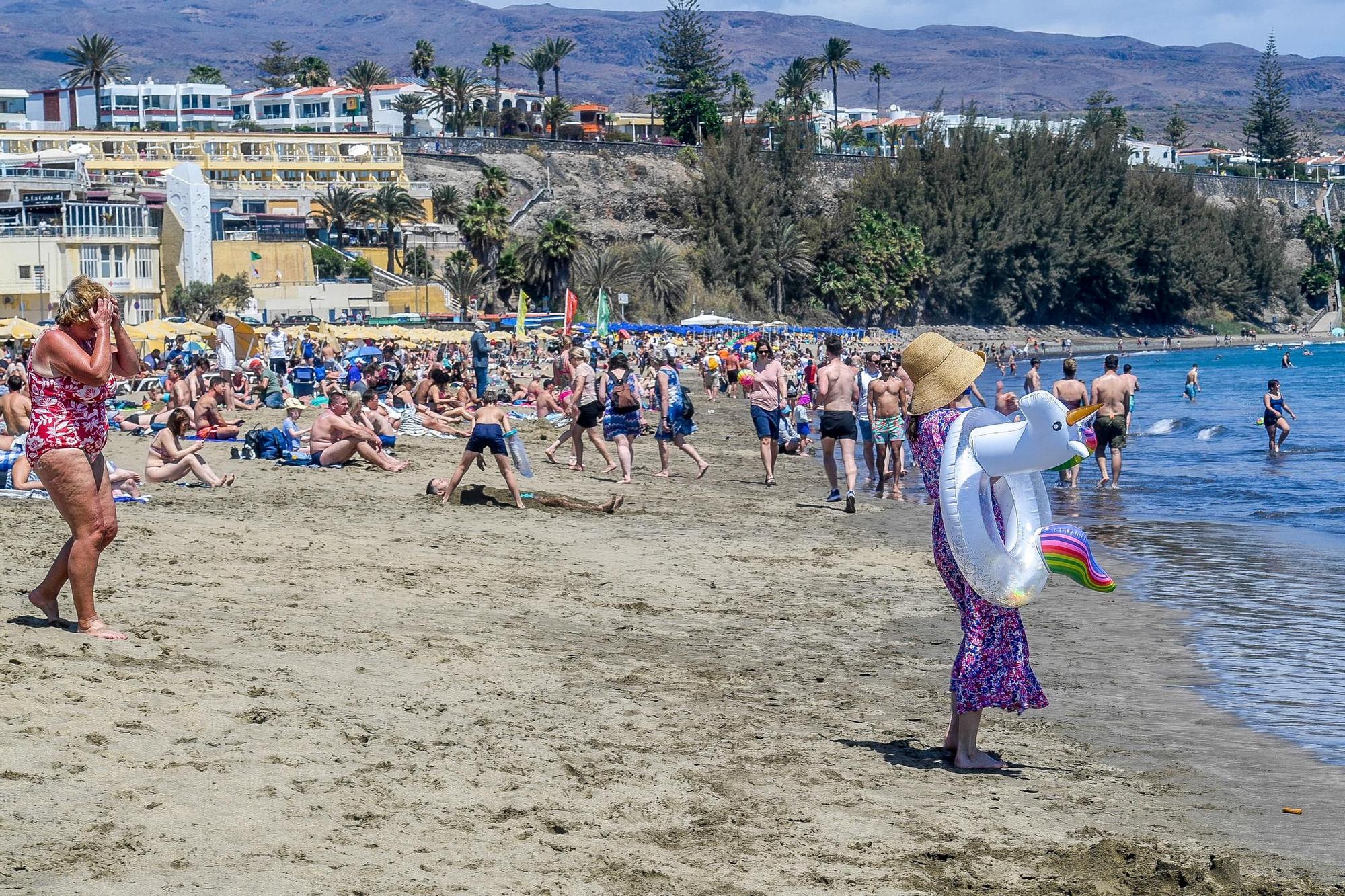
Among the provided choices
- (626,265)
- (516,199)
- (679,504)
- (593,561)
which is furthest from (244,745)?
(516,199)

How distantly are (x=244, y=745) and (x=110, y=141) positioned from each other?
7165 cm

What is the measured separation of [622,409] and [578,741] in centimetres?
831

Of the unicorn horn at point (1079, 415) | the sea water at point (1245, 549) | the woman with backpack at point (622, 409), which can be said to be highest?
the unicorn horn at point (1079, 415)

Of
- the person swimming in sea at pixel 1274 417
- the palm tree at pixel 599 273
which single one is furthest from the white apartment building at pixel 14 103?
the person swimming in sea at pixel 1274 417

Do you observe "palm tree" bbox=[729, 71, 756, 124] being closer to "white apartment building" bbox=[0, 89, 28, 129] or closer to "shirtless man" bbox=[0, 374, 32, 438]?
"white apartment building" bbox=[0, 89, 28, 129]

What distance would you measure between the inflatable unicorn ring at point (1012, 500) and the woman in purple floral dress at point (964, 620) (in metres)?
0.09

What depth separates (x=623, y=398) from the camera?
13.4 metres

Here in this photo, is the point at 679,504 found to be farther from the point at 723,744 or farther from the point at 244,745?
the point at 244,745

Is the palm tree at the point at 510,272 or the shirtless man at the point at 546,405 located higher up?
the palm tree at the point at 510,272

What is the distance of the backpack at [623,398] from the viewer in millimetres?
13406

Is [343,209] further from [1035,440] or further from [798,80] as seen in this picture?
[1035,440]

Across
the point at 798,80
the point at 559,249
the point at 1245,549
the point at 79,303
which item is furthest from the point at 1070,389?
the point at 798,80

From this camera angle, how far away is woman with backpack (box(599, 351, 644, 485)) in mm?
13414

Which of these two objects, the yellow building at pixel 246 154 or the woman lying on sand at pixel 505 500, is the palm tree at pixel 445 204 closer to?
the yellow building at pixel 246 154
